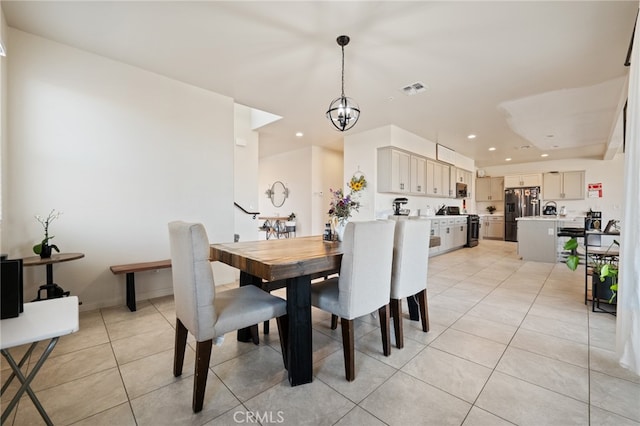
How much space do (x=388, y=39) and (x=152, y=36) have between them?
222 centimetres

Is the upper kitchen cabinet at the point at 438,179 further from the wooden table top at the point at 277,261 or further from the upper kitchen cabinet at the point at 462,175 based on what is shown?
the wooden table top at the point at 277,261

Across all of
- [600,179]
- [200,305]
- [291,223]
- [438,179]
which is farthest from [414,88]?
[600,179]

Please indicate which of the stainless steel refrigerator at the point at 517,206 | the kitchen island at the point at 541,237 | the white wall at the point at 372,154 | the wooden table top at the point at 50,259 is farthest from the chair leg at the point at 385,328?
the stainless steel refrigerator at the point at 517,206

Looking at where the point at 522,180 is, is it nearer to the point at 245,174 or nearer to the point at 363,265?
the point at 245,174

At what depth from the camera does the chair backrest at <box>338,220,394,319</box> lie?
173cm

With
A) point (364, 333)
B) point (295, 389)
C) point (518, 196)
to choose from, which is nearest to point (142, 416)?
point (295, 389)

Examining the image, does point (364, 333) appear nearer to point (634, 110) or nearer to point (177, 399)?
point (177, 399)

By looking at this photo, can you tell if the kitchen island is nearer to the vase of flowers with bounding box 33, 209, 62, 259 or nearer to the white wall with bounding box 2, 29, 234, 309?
the white wall with bounding box 2, 29, 234, 309

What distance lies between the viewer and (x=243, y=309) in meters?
1.68

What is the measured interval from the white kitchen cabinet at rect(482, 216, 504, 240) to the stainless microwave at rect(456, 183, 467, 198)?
1989 millimetres

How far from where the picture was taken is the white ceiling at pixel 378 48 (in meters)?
2.22

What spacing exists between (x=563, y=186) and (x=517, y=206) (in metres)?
1.27

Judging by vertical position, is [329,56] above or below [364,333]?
above

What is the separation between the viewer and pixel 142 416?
1437mm
